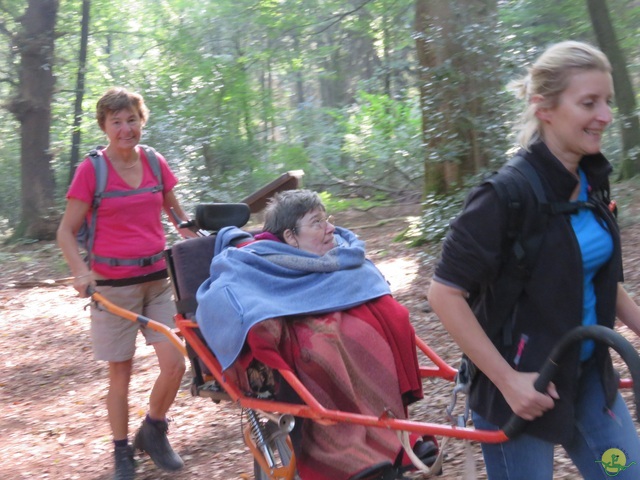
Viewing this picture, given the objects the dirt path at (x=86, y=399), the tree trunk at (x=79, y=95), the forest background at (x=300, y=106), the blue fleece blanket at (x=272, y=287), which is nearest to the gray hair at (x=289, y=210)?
the blue fleece blanket at (x=272, y=287)

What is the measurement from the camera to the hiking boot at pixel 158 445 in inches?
208

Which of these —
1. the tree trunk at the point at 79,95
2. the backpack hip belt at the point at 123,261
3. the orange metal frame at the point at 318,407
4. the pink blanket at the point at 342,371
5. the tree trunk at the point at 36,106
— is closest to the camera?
the orange metal frame at the point at 318,407

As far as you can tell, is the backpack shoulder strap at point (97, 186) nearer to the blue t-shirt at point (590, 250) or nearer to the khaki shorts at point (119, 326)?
the khaki shorts at point (119, 326)

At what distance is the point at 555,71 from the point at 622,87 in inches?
407

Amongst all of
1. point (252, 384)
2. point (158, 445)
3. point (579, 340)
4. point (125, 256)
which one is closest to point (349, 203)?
point (158, 445)

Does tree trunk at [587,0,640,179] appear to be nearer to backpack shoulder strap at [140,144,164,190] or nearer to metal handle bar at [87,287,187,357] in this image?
backpack shoulder strap at [140,144,164,190]

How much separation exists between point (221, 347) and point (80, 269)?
1.64m

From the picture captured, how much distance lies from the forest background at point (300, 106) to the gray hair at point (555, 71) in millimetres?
6951

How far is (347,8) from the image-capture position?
2183cm

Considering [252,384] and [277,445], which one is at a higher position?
[252,384]

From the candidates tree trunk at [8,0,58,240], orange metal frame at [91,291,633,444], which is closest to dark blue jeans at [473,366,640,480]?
orange metal frame at [91,291,633,444]

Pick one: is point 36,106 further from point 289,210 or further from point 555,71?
point 555,71

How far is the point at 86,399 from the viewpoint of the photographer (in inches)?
296

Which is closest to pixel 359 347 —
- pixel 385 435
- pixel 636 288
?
pixel 385 435
